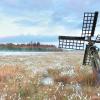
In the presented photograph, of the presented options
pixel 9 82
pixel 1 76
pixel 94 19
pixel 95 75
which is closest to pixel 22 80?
pixel 9 82

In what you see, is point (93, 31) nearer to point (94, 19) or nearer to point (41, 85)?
point (94, 19)

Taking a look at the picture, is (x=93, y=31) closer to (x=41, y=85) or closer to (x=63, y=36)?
(x=63, y=36)

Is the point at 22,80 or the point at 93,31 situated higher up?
the point at 93,31

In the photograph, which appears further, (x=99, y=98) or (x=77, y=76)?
(x=77, y=76)

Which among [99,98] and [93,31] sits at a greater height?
[93,31]

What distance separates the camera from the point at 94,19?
1235 inches

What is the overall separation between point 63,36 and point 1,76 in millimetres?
6025

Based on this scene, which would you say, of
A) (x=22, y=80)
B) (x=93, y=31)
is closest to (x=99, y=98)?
(x=22, y=80)

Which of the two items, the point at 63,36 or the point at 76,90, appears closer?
the point at 76,90

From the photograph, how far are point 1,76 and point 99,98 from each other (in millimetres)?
9782

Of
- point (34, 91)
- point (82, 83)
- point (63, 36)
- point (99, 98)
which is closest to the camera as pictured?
point (99, 98)

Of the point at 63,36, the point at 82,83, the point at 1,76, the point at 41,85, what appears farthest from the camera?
the point at 63,36

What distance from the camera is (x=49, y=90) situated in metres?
21.8

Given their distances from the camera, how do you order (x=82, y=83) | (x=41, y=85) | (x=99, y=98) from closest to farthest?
(x=99, y=98) → (x=41, y=85) → (x=82, y=83)
